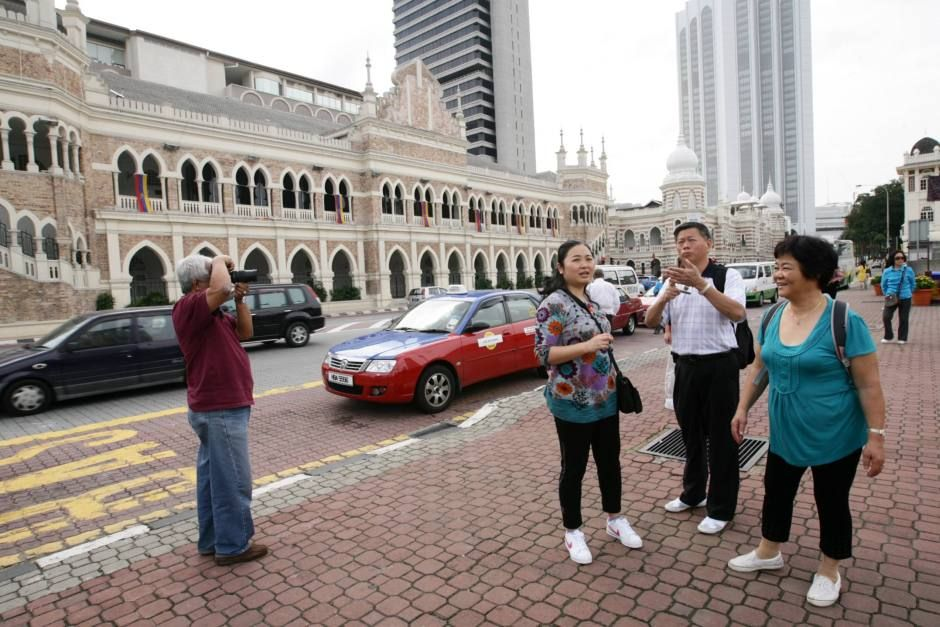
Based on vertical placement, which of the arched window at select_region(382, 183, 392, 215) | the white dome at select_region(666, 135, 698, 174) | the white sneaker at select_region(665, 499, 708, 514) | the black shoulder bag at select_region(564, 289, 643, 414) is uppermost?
the white dome at select_region(666, 135, 698, 174)

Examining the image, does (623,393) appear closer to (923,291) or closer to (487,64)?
(923,291)

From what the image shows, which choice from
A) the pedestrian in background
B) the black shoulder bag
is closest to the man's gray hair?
the black shoulder bag

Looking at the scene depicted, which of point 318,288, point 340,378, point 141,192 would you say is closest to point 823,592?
point 340,378

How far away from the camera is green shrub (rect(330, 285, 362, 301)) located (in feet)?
102

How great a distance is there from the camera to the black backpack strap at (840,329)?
2.58 m

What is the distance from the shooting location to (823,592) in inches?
108

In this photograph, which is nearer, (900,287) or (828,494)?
(828,494)

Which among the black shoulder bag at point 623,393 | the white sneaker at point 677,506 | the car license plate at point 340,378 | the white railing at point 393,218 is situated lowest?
the white sneaker at point 677,506

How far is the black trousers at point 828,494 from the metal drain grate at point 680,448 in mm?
1869

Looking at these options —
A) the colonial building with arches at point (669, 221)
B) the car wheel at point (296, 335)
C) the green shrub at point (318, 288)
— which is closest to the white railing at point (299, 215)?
the green shrub at point (318, 288)

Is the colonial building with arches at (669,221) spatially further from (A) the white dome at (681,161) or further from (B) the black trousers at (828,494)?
(B) the black trousers at (828,494)

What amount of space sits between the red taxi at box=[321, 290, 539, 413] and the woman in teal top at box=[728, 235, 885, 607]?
4619 mm

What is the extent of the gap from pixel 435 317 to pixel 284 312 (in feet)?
24.8

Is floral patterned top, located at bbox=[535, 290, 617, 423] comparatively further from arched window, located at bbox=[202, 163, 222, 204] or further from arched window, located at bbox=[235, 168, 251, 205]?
arched window, located at bbox=[235, 168, 251, 205]
